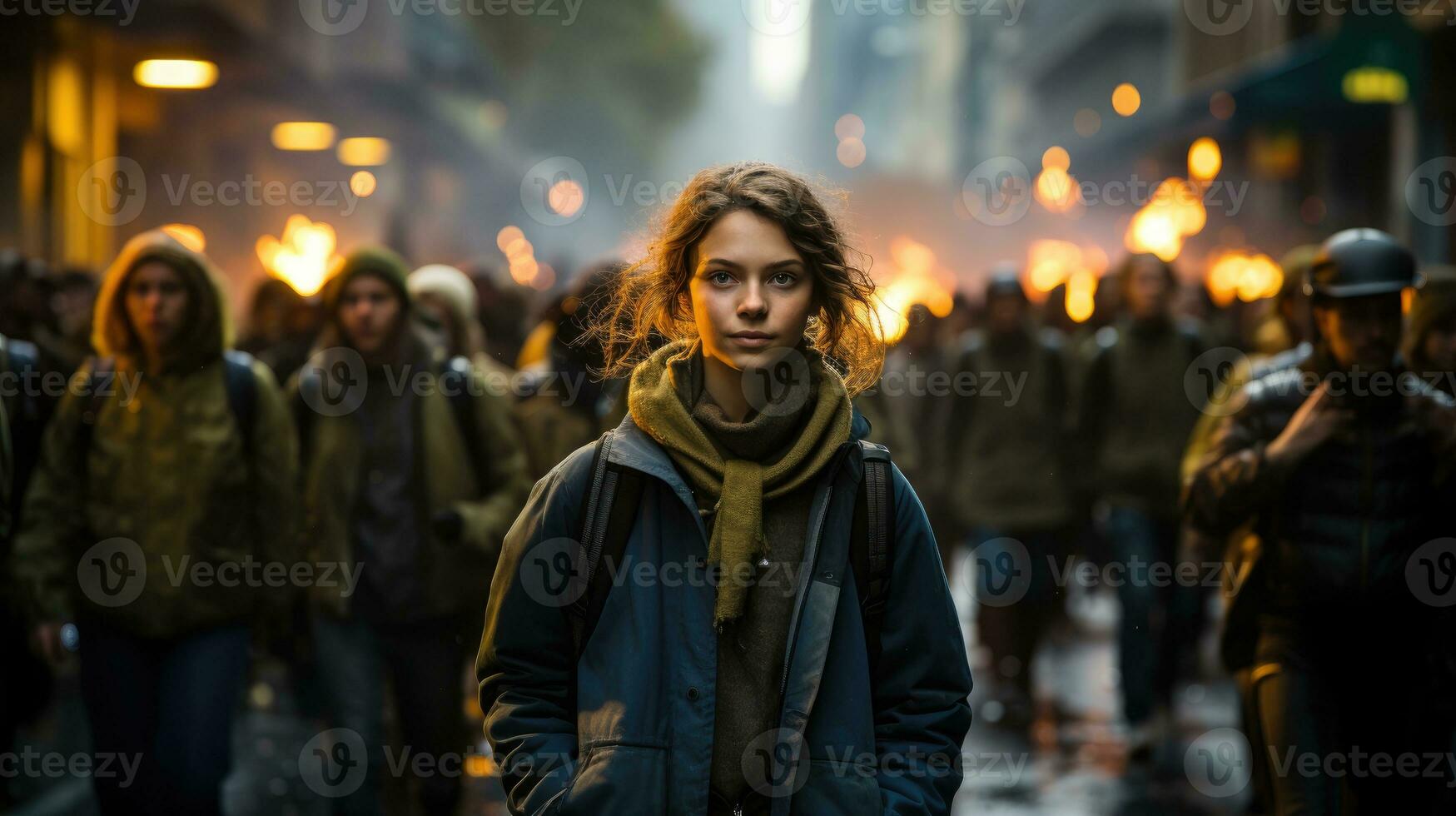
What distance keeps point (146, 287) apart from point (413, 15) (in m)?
37.4

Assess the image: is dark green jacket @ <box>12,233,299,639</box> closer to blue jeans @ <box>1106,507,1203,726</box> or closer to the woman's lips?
the woman's lips

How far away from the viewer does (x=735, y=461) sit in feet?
9.90

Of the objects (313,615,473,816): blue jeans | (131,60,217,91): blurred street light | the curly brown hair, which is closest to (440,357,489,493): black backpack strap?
(313,615,473,816): blue jeans

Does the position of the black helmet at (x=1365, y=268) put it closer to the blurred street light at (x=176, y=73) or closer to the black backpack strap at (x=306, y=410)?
the black backpack strap at (x=306, y=410)

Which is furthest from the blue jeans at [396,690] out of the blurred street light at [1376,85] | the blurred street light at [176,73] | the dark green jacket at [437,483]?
the blurred street light at [176,73]

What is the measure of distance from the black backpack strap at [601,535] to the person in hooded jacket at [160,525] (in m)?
2.63

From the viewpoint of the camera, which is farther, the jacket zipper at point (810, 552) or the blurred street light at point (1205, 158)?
the blurred street light at point (1205, 158)

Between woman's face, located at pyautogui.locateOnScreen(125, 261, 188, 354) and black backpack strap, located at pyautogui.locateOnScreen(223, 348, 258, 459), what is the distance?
0.21 m

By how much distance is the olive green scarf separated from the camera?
116 inches

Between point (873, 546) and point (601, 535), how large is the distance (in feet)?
1.57

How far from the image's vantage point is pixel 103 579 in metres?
5.36

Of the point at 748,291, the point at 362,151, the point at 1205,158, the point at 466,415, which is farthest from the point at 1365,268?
the point at 362,151

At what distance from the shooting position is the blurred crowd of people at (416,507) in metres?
4.68

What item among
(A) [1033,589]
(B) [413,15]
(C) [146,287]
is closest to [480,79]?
(B) [413,15]
